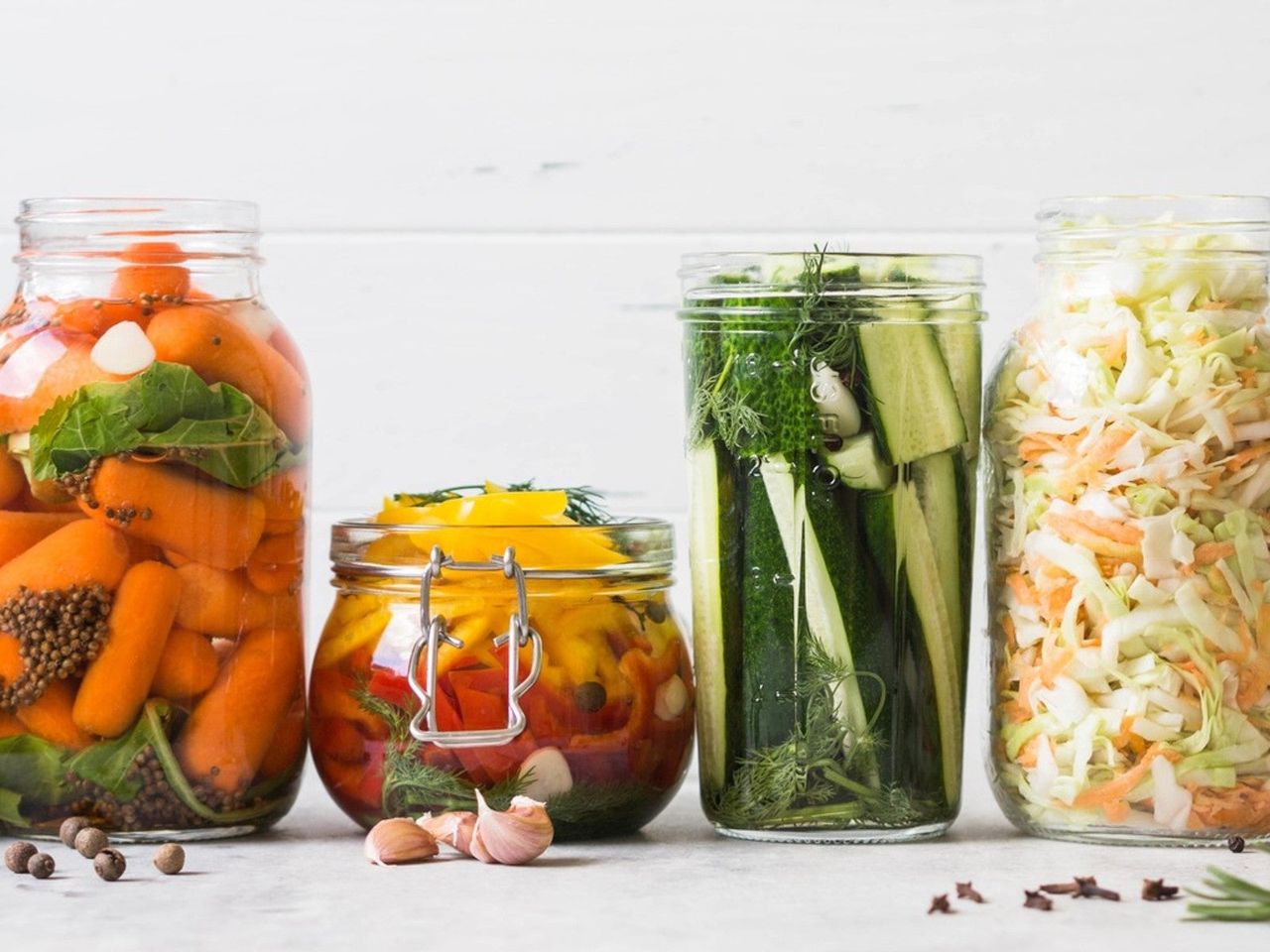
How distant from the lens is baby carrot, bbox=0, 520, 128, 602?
3.48 ft

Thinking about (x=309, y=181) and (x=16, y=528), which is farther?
(x=309, y=181)

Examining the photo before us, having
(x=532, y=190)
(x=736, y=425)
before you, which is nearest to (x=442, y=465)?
(x=532, y=190)

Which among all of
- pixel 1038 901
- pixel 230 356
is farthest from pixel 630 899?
pixel 230 356

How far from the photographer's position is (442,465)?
1.57 m

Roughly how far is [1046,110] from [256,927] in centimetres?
100

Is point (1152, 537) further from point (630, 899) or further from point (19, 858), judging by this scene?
point (19, 858)

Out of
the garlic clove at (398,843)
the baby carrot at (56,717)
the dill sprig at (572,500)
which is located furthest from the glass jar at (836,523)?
the baby carrot at (56,717)

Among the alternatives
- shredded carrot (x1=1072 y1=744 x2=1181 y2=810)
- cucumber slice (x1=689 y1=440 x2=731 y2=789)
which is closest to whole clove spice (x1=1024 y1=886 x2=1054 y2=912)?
shredded carrot (x1=1072 y1=744 x2=1181 y2=810)

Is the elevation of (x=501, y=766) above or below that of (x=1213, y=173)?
below

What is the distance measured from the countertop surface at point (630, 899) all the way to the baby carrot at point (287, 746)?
5 centimetres

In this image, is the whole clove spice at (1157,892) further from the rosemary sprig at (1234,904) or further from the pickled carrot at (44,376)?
the pickled carrot at (44,376)

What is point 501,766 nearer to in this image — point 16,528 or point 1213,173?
point 16,528

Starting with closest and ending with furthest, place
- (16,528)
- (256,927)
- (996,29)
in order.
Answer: (256,927) → (16,528) → (996,29)

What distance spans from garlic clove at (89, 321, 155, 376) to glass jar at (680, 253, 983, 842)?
0.35m
